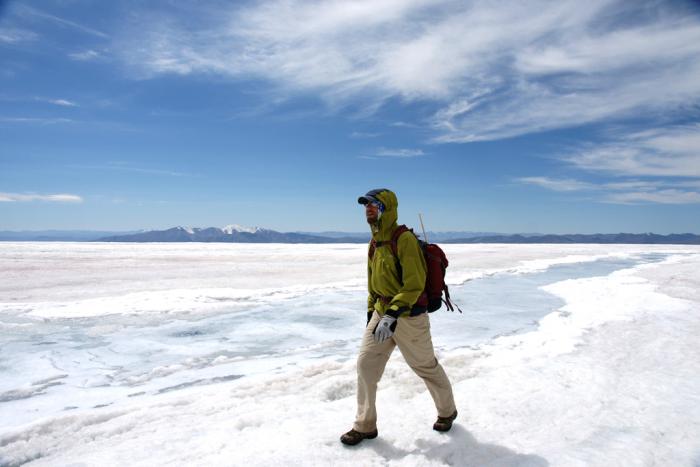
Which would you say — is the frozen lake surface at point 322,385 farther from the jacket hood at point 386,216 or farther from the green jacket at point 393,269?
the jacket hood at point 386,216

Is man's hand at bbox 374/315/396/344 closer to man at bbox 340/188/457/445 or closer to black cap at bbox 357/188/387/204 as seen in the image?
man at bbox 340/188/457/445

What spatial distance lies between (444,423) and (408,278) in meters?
1.15

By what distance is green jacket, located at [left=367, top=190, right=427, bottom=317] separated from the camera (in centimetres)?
272

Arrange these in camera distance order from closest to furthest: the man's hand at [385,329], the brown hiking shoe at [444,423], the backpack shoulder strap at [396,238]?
1. the man's hand at [385,329]
2. the backpack shoulder strap at [396,238]
3. the brown hiking shoe at [444,423]

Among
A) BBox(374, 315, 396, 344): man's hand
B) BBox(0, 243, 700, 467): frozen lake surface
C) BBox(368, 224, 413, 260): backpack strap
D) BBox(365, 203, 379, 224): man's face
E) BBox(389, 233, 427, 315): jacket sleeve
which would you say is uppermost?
BBox(365, 203, 379, 224): man's face

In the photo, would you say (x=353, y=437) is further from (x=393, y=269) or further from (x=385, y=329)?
(x=393, y=269)

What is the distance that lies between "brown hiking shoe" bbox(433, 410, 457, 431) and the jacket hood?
4.48 ft

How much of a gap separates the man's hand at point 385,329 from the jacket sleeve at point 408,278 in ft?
0.17

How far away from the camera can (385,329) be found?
2668mm

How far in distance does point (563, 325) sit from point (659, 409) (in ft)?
11.5

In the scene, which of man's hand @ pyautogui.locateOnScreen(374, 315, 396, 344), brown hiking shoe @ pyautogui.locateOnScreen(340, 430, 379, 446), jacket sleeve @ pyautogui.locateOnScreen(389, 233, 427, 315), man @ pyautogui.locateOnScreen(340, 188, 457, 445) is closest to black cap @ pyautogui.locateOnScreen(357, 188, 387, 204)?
man @ pyautogui.locateOnScreen(340, 188, 457, 445)

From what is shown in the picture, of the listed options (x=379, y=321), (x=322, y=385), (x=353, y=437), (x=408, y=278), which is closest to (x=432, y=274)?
(x=408, y=278)

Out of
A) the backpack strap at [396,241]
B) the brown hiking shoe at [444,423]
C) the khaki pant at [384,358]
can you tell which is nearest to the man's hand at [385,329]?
the khaki pant at [384,358]

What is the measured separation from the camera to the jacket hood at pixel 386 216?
2869 mm
